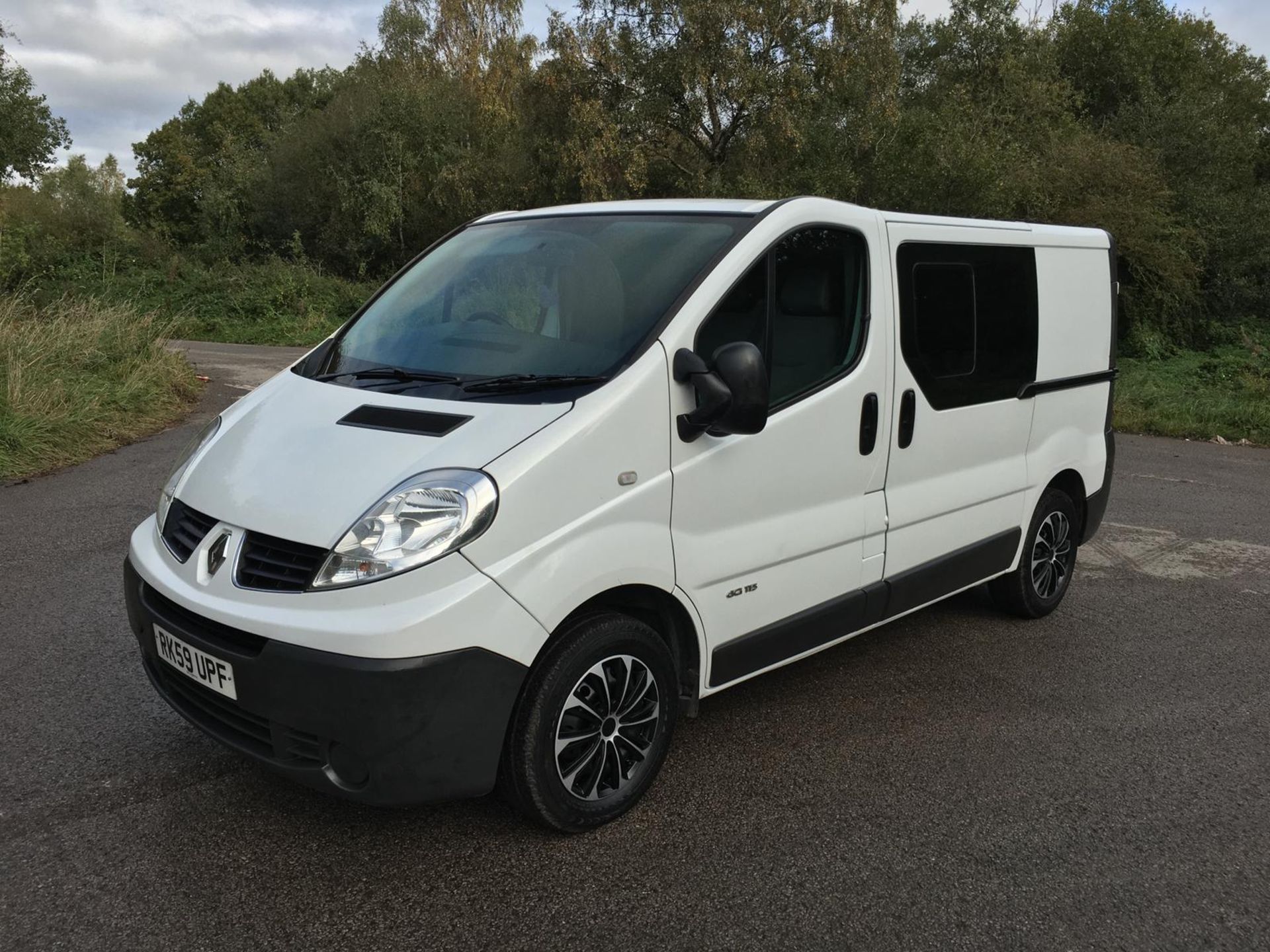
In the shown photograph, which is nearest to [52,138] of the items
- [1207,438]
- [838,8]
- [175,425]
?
[838,8]

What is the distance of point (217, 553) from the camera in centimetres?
286

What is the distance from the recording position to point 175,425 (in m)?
10.0

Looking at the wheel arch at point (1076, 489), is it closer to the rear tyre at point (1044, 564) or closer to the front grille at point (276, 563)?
the rear tyre at point (1044, 564)

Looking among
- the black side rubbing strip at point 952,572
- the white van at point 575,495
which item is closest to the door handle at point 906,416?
the white van at point 575,495

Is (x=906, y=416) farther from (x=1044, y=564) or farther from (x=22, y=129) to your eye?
(x=22, y=129)

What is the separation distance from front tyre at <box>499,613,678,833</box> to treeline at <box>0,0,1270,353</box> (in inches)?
653

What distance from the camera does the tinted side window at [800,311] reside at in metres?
3.28

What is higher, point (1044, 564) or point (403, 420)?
point (403, 420)

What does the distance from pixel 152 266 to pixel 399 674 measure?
3157 cm

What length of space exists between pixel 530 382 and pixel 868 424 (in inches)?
52.5

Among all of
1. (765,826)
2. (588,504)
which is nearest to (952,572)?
(765,826)

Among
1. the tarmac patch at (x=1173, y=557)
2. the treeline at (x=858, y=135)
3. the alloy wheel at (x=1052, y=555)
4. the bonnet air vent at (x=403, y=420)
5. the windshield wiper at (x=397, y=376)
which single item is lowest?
the tarmac patch at (x=1173, y=557)

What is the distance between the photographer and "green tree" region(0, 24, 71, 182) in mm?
26938

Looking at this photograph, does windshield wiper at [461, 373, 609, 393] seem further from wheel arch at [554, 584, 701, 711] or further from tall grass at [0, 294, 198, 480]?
tall grass at [0, 294, 198, 480]
